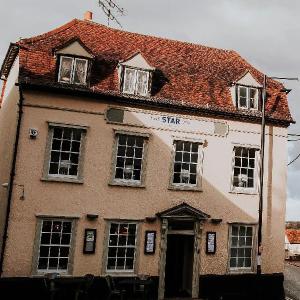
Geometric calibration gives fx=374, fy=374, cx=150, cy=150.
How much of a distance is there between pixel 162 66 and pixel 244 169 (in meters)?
5.87

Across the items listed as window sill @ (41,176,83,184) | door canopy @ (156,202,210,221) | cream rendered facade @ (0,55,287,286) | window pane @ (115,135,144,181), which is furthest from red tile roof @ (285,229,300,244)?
window sill @ (41,176,83,184)

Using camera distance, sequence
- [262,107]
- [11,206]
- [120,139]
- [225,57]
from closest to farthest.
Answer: [11,206] < [120,139] < [262,107] < [225,57]

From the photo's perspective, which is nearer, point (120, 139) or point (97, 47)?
point (120, 139)

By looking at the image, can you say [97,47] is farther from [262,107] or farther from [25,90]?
[262,107]

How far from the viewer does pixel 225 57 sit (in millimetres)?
19391

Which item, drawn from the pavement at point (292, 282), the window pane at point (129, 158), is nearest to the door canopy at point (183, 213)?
the window pane at point (129, 158)

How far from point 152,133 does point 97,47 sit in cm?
477

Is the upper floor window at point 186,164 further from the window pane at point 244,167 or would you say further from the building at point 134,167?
the window pane at point 244,167

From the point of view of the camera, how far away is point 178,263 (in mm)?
15945

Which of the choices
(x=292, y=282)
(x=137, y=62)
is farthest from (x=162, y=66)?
(x=292, y=282)

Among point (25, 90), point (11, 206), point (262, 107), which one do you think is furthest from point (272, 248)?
point (25, 90)

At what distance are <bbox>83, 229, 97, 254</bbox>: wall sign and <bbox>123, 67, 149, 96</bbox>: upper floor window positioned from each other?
572cm

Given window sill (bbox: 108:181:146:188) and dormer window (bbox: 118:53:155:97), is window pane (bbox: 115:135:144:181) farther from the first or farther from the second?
dormer window (bbox: 118:53:155:97)

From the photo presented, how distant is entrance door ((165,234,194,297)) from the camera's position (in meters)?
15.7
